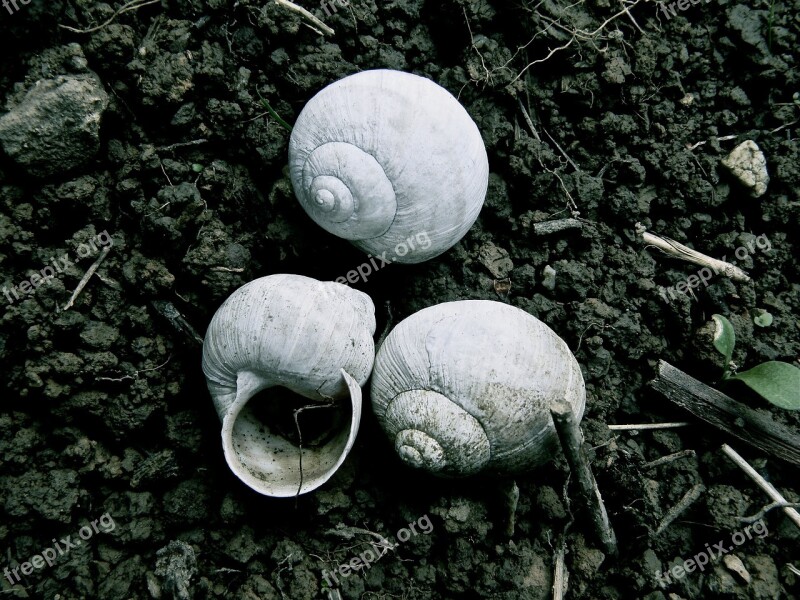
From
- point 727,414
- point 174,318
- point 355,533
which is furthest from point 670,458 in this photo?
point 174,318

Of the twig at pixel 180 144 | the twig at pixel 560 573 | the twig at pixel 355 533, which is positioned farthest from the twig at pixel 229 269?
the twig at pixel 560 573

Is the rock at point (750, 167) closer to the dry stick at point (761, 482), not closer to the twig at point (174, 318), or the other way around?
the dry stick at point (761, 482)

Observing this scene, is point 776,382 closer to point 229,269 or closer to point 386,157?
point 386,157

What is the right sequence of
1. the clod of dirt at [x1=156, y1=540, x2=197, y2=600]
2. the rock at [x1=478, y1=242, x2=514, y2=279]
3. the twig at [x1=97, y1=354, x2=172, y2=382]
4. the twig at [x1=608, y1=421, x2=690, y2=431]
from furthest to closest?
the rock at [x1=478, y1=242, x2=514, y2=279], the twig at [x1=608, y1=421, x2=690, y2=431], the twig at [x1=97, y1=354, x2=172, y2=382], the clod of dirt at [x1=156, y1=540, x2=197, y2=600]

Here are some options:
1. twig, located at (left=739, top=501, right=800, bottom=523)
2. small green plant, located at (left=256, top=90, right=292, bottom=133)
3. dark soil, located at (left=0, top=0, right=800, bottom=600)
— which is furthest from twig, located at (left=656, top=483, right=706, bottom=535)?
small green plant, located at (left=256, top=90, right=292, bottom=133)

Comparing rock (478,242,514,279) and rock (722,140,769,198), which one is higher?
rock (722,140,769,198)

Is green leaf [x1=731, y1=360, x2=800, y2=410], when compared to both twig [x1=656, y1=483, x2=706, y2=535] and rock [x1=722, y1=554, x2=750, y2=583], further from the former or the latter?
rock [x1=722, y1=554, x2=750, y2=583]

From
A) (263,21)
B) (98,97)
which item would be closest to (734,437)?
(263,21)

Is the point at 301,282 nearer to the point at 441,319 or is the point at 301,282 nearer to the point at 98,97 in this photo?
the point at 441,319
